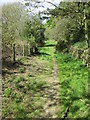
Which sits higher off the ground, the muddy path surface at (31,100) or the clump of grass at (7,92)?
the clump of grass at (7,92)

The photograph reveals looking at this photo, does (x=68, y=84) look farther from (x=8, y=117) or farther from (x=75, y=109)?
(x=8, y=117)

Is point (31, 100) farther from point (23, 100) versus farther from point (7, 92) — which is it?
point (7, 92)

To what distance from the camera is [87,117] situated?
4633mm

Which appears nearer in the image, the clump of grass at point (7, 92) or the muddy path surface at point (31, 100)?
the muddy path surface at point (31, 100)

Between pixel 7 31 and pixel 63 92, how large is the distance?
8668mm

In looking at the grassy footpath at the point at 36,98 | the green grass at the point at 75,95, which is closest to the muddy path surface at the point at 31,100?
the grassy footpath at the point at 36,98

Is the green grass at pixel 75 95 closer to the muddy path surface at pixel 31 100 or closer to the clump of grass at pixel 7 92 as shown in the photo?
the muddy path surface at pixel 31 100

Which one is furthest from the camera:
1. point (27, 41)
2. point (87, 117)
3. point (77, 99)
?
point (27, 41)

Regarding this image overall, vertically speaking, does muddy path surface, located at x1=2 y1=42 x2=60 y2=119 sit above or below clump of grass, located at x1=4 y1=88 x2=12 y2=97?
below

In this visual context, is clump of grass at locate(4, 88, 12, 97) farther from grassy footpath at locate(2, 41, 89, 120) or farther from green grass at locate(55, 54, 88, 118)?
green grass at locate(55, 54, 88, 118)

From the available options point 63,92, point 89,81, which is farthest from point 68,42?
point 63,92

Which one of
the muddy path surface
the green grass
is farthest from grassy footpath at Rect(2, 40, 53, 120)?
the green grass

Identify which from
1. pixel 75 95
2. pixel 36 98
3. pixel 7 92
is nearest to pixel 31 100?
pixel 36 98

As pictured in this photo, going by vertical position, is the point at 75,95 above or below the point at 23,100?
above
